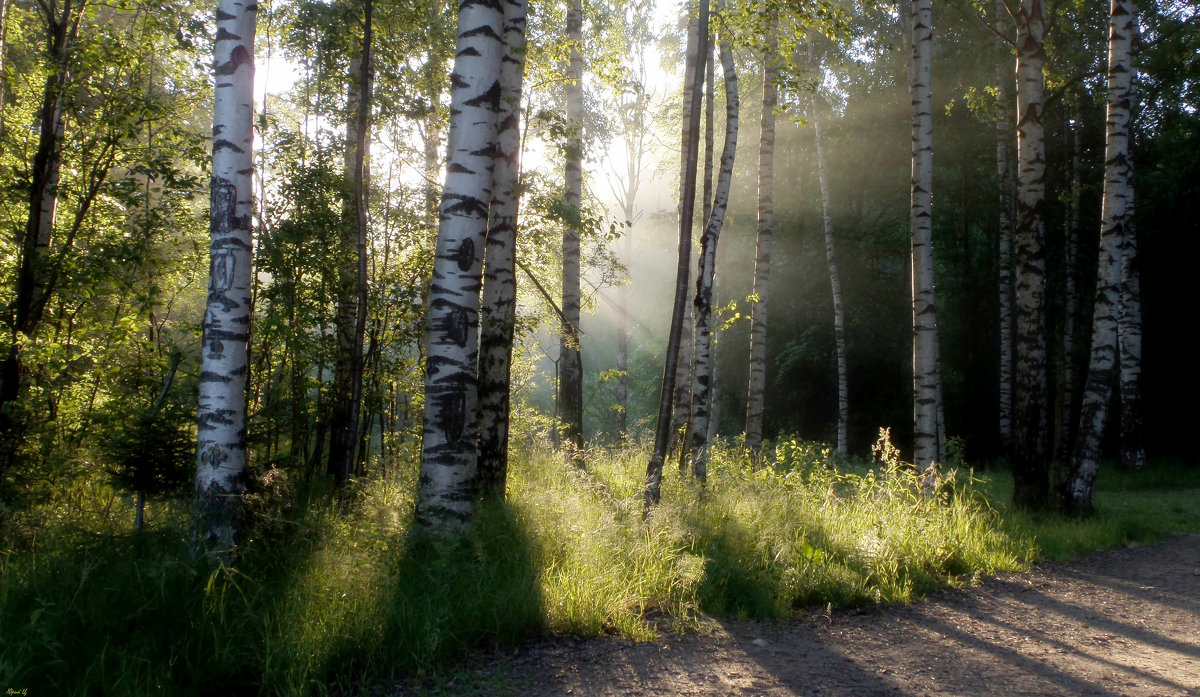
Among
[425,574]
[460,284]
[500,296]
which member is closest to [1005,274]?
[500,296]

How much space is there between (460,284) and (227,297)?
156 centimetres

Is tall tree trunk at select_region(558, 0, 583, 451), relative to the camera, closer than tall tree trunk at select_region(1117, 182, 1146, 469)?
Yes

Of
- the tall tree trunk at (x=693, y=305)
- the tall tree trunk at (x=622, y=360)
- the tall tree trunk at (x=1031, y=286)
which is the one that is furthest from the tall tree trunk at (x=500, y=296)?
the tall tree trunk at (x=1031, y=286)

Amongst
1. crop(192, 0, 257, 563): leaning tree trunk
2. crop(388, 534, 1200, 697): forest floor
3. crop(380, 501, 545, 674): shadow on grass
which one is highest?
crop(192, 0, 257, 563): leaning tree trunk

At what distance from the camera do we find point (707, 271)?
27.6 ft

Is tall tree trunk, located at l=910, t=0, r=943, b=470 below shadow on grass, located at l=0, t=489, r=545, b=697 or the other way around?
the other way around

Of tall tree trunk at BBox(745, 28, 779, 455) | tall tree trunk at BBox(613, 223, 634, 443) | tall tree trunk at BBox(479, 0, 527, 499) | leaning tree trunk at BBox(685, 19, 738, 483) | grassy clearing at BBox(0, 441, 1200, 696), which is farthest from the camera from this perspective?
tall tree trunk at BBox(613, 223, 634, 443)

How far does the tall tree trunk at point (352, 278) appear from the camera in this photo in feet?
22.2

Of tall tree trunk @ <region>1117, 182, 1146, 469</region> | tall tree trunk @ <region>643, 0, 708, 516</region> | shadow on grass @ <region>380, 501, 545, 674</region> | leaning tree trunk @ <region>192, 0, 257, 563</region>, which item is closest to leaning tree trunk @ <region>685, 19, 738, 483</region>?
tall tree trunk @ <region>643, 0, 708, 516</region>

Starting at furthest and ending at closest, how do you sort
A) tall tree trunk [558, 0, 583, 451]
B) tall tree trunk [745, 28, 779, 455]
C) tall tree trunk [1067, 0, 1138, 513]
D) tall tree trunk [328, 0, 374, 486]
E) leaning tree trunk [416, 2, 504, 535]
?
tall tree trunk [745, 28, 779, 455]
tall tree trunk [558, 0, 583, 451]
tall tree trunk [1067, 0, 1138, 513]
tall tree trunk [328, 0, 374, 486]
leaning tree trunk [416, 2, 504, 535]

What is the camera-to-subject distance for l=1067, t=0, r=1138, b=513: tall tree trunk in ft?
26.8

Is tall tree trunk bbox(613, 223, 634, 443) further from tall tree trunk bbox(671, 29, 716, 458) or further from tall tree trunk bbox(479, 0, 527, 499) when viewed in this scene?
tall tree trunk bbox(479, 0, 527, 499)

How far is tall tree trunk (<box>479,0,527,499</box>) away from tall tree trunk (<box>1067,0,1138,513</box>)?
703 centimetres

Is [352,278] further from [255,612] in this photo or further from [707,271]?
[255,612]
